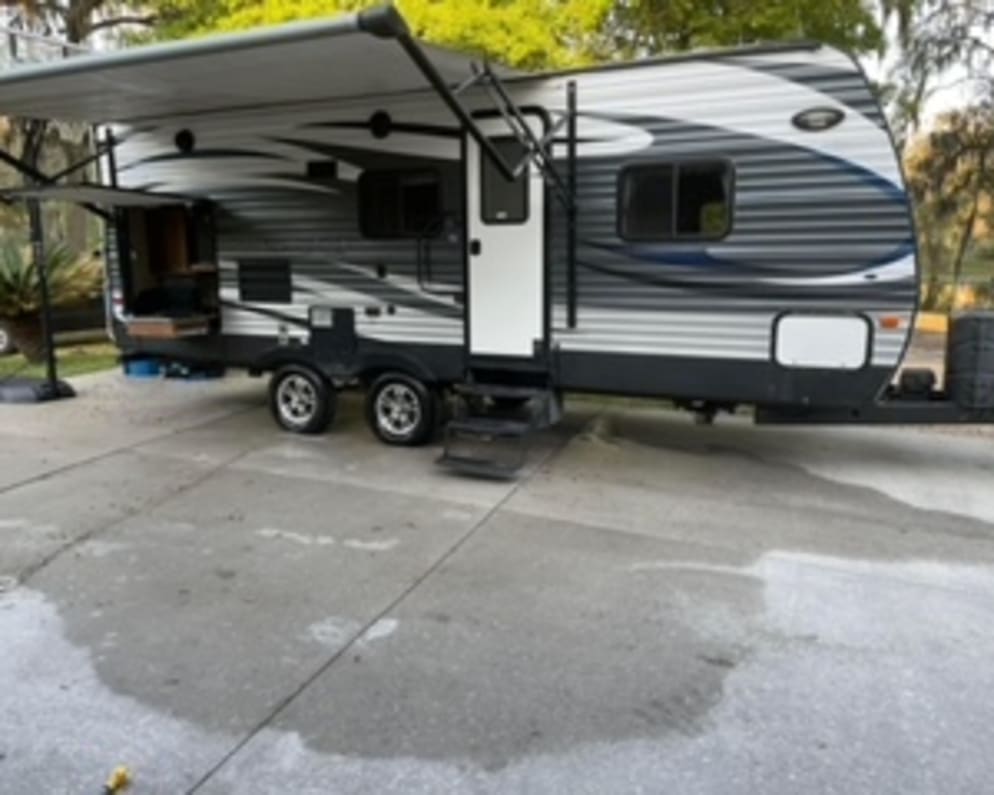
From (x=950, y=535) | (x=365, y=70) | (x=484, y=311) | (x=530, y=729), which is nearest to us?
(x=530, y=729)

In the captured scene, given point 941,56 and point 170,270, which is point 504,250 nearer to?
point 170,270

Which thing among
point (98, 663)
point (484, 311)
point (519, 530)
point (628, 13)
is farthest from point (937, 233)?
point (98, 663)

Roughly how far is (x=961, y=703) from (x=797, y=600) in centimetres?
93

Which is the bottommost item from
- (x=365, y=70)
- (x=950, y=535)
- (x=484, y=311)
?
(x=950, y=535)

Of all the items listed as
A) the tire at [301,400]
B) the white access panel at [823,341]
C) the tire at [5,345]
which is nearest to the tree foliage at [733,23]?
the white access panel at [823,341]

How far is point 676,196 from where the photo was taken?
5551mm

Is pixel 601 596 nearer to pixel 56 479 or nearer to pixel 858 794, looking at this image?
pixel 858 794

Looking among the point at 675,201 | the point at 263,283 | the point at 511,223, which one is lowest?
the point at 263,283

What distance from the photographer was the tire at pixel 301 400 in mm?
6953

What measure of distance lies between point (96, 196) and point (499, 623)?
534cm

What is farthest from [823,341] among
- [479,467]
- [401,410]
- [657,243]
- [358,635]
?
[358,635]

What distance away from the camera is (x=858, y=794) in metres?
2.55

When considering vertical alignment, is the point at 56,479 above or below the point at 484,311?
below

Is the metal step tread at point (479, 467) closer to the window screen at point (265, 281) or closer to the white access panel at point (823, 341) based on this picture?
the white access panel at point (823, 341)
